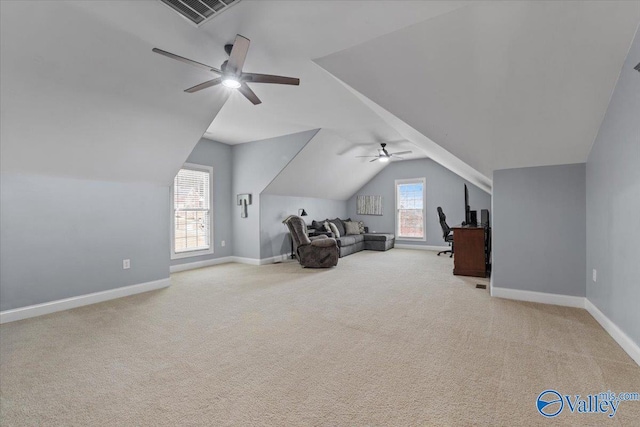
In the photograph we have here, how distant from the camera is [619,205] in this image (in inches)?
91.7

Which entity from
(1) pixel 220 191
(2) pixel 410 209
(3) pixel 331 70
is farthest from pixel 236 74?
(2) pixel 410 209

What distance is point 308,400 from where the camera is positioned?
167cm

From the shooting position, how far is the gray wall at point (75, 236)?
3016 millimetres

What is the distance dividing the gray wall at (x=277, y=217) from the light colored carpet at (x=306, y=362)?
261 centimetres

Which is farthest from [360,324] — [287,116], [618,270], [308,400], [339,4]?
[287,116]

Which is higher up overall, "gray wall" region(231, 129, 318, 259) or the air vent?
the air vent

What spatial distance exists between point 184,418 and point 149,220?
336cm

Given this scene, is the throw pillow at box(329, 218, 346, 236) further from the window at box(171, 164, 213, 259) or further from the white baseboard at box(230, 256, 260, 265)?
the window at box(171, 164, 213, 259)

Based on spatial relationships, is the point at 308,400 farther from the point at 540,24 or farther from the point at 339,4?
the point at 540,24

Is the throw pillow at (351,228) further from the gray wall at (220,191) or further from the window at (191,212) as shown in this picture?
the window at (191,212)

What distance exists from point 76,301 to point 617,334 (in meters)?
5.61

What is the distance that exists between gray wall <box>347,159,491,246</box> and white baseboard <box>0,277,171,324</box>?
641 centimetres

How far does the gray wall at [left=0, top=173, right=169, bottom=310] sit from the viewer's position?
3.02m

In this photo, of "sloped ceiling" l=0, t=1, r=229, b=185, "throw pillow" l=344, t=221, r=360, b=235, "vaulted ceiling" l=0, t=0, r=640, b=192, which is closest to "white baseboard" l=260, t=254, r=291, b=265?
"throw pillow" l=344, t=221, r=360, b=235
